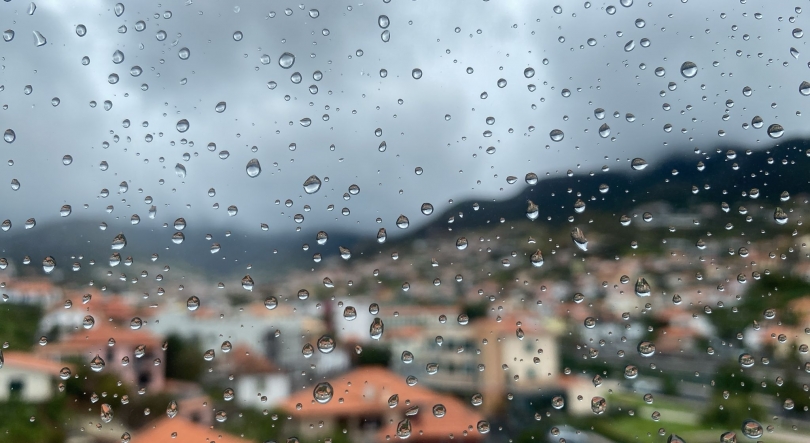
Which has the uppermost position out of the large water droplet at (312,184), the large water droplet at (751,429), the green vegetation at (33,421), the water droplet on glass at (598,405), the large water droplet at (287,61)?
the large water droplet at (287,61)

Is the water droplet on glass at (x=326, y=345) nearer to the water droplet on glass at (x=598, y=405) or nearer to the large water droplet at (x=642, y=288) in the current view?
the water droplet on glass at (x=598, y=405)

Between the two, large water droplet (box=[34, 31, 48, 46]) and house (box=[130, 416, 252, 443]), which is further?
large water droplet (box=[34, 31, 48, 46])

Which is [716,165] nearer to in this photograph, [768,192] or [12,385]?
[768,192]

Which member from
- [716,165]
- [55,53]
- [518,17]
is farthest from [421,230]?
[55,53]

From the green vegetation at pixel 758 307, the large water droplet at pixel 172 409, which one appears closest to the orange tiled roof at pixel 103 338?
the large water droplet at pixel 172 409

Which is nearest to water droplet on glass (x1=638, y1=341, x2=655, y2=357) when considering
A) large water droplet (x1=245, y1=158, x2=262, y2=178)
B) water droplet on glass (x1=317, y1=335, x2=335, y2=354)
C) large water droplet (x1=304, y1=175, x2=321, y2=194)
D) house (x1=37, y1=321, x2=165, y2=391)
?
water droplet on glass (x1=317, y1=335, x2=335, y2=354)

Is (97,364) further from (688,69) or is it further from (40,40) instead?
(688,69)

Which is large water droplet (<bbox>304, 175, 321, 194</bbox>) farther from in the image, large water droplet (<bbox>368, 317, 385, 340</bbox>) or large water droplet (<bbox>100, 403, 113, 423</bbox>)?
large water droplet (<bbox>100, 403, 113, 423</bbox>)
